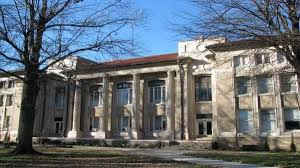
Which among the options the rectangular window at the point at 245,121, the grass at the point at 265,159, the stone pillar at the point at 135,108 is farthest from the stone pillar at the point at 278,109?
the stone pillar at the point at 135,108

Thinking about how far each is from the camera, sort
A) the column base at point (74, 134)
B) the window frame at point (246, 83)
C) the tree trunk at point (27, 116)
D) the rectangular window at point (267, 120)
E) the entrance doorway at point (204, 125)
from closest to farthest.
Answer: the tree trunk at point (27, 116), the rectangular window at point (267, 120), the window frame at point (246, 83), the entrance doorway at point (204, 125), the column base at point (74, 134)

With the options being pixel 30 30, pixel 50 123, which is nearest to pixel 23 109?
pixel 30 30

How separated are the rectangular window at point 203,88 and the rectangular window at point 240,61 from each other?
4.61 meters

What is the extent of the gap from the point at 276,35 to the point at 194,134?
2260 centimetres

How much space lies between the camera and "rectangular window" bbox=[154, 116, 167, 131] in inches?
1483

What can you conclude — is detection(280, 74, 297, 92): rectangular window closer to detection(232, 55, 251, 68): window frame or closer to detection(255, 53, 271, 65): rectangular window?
detection(255, 53, 271, 65): rectangular window

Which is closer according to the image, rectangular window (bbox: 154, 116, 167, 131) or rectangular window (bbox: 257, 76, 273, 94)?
rectangular window (bbox: 257, 76, 273, 94)

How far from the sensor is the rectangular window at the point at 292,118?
2884 centimetres

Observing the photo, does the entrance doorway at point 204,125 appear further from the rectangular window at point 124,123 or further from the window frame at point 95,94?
the window frame at point 95,94

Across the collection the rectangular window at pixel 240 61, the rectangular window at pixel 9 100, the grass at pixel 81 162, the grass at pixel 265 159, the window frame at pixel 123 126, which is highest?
the rectangular window at pixel 240 61

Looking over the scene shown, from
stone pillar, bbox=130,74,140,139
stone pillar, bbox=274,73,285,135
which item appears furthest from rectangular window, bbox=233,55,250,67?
stone pillar, bbox=130,74,140,139

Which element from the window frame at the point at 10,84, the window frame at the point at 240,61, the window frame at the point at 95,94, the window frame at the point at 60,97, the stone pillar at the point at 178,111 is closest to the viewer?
the window frame at the point at 240,61

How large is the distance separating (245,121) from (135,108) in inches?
489

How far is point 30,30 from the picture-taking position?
17.3 meters
